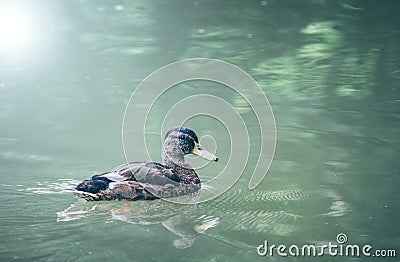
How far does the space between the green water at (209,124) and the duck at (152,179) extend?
131 millimetres

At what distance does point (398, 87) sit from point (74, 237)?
7.86 meters

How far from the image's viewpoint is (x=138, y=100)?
12.7 meters

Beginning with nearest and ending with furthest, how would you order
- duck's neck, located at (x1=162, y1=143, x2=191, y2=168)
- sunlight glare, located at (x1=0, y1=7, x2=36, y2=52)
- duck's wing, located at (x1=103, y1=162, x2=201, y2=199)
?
duck's wing, located at (x1=103, y1=162, x2=201, y2=199) < duck's neck, located at (x1=162, y1=143, x2=191, y2=168) < sunlight glare, located at (x1=0, y1=7, x2=36, y2=52)

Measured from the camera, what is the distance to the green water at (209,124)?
13.1 ft

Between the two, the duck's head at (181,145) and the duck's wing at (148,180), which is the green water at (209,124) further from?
the duck's head at (181,145)

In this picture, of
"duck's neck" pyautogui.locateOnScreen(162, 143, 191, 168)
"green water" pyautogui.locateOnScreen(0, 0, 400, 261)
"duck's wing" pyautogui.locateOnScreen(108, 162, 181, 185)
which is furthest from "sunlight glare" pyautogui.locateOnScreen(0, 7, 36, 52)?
"duck's wing" pyautogui.locateOnScreen(108, 162, 181, 185)

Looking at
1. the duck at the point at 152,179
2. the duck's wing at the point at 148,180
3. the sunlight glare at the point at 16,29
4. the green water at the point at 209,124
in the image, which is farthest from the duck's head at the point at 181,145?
→ the sunlight glare at the point at 16,29

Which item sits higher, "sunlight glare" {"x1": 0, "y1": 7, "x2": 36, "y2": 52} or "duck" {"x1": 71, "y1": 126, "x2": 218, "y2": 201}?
"sunlight glare" {"x1": 0, "y1": 7, "x2": 36, "y2": 52}

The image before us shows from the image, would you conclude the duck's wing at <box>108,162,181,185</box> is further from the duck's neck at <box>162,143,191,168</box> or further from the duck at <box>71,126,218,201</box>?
the duck's neck at <box>162,143,191,168</box>

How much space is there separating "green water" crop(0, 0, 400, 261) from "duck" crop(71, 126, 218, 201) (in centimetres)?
13

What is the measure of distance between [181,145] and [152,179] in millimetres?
807

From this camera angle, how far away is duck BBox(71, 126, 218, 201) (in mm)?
4594

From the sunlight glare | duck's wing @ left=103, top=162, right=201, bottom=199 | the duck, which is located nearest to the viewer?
the duck

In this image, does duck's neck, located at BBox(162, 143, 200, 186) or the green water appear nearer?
the green water
